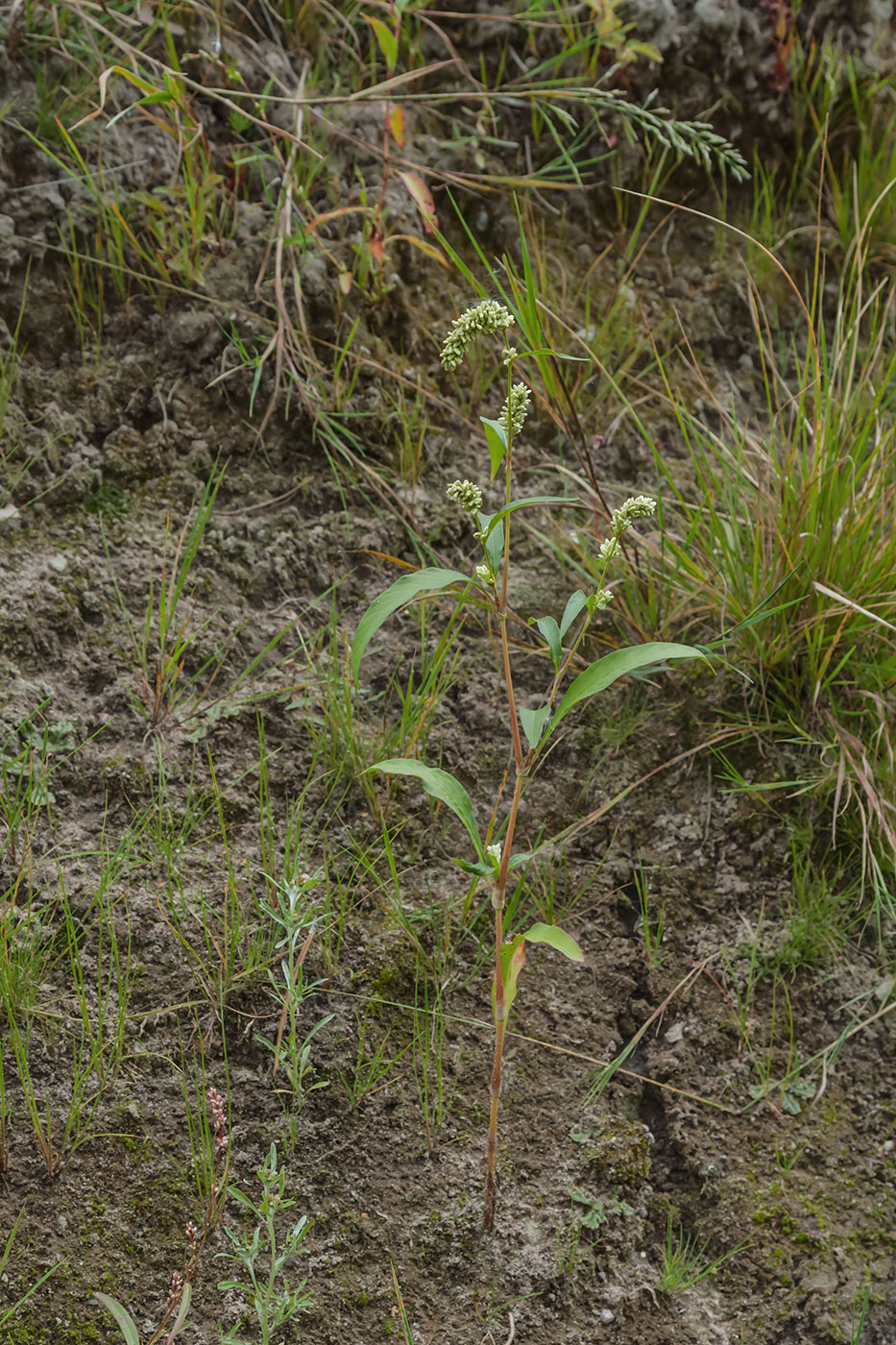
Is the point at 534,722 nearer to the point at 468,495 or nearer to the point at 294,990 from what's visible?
the point at 468,495

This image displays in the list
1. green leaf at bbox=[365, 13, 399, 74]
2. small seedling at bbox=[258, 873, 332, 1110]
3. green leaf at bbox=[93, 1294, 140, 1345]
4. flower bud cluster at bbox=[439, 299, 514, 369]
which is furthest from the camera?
green leaf at bbox=[365, 13, 399, 74]

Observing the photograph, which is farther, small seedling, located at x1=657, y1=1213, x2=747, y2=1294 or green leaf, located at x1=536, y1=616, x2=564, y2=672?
small seedling, located at x1=657, y1=1213, x2=747, y2=1294

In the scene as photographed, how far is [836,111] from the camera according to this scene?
9.80ft

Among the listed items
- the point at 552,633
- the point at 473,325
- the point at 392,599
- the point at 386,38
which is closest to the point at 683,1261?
the point at 552,633

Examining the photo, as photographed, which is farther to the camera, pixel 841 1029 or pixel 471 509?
pixel 841 1029

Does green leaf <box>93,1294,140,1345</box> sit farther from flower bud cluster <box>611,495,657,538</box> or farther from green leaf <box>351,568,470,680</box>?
flower bud cluster <box>611,495,657,538</box>

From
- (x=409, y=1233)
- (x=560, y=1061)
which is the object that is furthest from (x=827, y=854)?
(x=409, y=1233)

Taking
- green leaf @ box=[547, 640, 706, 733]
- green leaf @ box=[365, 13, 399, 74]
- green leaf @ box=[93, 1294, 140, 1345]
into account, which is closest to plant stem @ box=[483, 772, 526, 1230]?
green leaf @ box=[547, 640, 706, 733]

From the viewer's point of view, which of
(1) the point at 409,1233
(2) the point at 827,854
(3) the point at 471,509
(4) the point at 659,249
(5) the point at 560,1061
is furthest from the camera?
(4) the point at 659,249

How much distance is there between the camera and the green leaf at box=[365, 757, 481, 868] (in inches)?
55.4

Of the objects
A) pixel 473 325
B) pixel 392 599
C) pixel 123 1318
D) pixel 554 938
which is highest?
pixel 473 325

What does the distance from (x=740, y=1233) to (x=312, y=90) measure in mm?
2667

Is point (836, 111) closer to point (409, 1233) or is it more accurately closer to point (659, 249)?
point (659, 249)

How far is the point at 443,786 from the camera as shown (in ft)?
4.71
